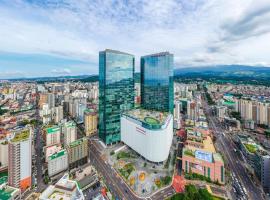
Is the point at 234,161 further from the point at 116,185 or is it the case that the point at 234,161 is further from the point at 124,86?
the point at 124,86

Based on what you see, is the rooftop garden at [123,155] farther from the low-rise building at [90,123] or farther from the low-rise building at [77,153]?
the low-rise building at [90,123]

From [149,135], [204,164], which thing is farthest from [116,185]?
[204,164]

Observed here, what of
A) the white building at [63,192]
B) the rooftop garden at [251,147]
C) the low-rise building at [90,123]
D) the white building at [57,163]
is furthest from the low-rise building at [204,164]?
the low-rise building at [90,123]

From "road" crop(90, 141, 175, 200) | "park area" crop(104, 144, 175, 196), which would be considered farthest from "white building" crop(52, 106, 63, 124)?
"road" crop(90, 141, 175, 200)

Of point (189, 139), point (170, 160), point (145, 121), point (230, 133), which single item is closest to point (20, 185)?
point (145, 121)

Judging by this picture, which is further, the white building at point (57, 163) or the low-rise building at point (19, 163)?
the white building at point (57, 163)

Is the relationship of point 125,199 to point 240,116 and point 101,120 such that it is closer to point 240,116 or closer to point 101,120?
point 101,120
